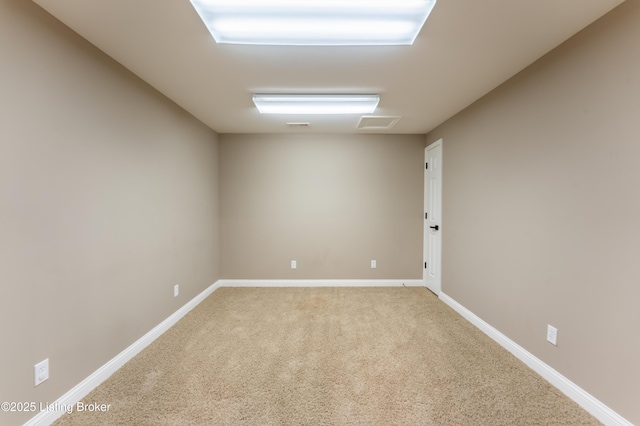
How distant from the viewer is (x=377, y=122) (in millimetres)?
3338

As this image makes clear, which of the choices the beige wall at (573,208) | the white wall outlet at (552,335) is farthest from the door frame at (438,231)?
the white wall outlet at (552,335)

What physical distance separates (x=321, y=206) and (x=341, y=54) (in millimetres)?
2391

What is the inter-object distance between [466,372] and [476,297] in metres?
0.99

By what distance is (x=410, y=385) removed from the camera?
1804mm

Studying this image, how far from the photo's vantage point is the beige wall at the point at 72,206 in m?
1.33

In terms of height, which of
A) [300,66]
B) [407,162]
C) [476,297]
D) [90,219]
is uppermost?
[300,66]

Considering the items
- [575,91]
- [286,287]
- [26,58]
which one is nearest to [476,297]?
[575,91]

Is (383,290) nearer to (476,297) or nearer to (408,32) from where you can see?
(476,297)

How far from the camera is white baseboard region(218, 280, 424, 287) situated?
3996mm

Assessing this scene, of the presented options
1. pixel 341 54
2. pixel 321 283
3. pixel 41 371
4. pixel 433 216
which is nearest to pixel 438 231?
pixel 433 216

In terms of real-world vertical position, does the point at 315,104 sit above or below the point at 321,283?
above

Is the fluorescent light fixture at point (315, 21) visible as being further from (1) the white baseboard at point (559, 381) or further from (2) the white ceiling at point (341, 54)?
(1) the white baseboard at point (559, 381)

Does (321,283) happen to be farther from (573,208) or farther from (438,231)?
(573,208)

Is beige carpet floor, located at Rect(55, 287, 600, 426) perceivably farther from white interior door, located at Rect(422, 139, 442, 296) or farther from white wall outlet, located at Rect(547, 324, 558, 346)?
white interior door, located at Rect(422, 139, 442, 296)
